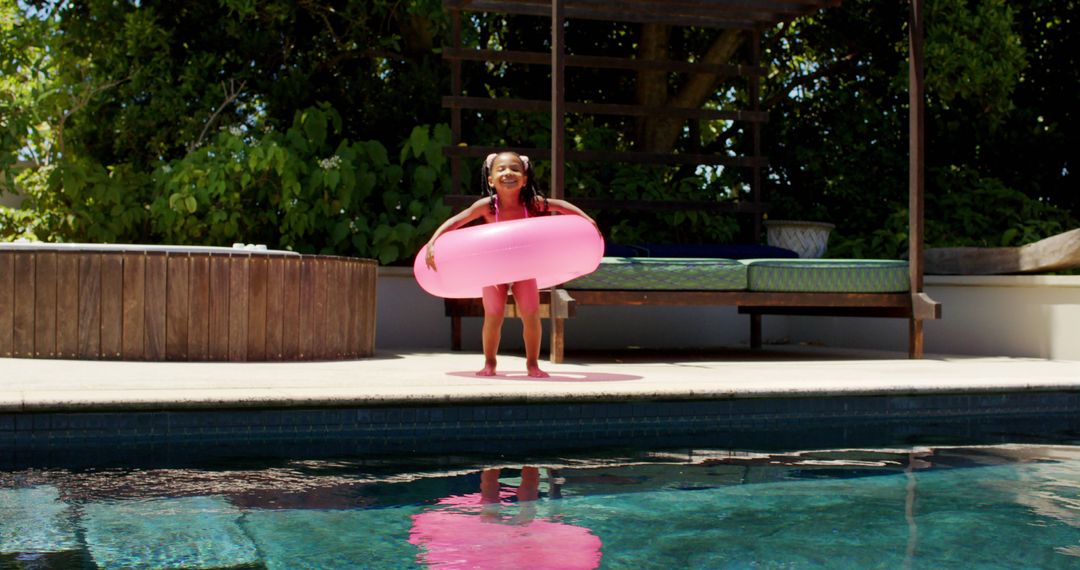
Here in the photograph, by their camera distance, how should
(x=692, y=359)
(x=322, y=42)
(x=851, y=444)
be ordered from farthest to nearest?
(x=322, y=42), (x=692, y=359), (x=851, y=444)

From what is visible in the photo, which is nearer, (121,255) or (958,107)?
(121,255)

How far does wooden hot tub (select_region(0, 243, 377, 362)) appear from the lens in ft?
19.4

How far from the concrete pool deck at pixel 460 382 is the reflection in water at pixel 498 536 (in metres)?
1.02

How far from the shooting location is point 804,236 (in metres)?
8.70

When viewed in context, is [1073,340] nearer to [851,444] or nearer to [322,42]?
[851,444]

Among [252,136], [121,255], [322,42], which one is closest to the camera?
[121,255]

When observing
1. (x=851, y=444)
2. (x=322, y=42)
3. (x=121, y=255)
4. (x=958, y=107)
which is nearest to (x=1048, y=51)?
(x=958, y=107)

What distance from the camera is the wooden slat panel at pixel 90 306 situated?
5.91m

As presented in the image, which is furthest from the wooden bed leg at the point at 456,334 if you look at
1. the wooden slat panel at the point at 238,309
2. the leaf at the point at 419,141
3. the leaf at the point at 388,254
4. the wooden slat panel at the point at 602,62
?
the wooden slat panel at the point at 238,309

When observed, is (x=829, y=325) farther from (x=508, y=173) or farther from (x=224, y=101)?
(x=224, y=101)

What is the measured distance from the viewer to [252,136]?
366 inches

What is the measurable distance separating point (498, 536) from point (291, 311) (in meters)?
3.80

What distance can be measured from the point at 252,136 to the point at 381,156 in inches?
45.6

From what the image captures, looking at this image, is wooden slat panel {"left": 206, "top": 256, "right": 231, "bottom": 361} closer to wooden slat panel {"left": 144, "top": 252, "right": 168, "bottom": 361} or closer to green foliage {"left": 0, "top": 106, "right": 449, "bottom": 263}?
wooden slat panel {"left": 144, "top": 252, "right": 168, "bottom": 361}
